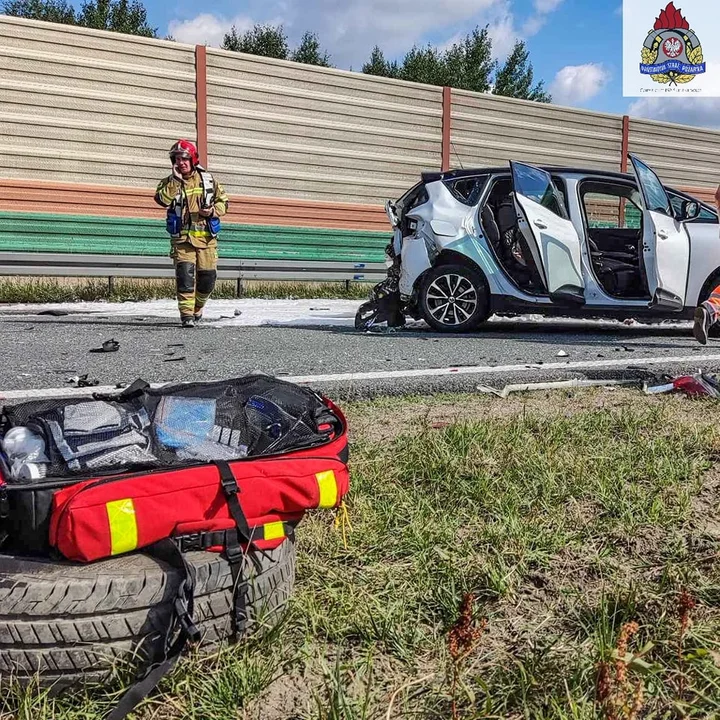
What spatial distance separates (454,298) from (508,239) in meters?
0.84

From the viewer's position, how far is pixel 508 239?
739cm

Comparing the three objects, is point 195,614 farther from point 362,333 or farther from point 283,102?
point 283,102

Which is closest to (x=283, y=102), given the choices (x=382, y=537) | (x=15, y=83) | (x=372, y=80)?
(x=372, y=80)

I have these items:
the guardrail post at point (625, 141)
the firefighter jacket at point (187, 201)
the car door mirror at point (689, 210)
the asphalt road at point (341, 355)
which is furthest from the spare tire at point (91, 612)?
the guardrail post at point (625, 141)

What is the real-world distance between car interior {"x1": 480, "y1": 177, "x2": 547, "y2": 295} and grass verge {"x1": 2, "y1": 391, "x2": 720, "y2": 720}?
4133 millimetres

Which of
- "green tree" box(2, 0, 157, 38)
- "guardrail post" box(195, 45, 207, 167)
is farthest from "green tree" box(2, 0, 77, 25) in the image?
"guardrail post" box(195, 45, 207, 167)

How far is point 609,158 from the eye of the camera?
1778 centimetres

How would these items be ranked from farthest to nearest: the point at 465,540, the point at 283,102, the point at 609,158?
the point at 609,158, the point at 283,102, the point at 465,540

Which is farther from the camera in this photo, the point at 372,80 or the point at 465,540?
the point at 372,80

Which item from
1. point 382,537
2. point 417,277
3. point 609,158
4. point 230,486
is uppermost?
point 609,158

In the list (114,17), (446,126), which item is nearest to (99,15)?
(114,17)

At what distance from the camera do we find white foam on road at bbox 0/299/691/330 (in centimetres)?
830

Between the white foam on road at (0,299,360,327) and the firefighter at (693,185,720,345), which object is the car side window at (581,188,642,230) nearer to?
the white foam on road at (0,299,360,327)

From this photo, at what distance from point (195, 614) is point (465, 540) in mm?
838
